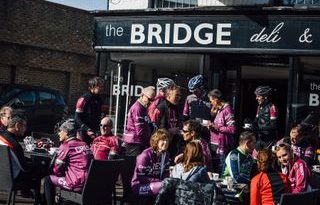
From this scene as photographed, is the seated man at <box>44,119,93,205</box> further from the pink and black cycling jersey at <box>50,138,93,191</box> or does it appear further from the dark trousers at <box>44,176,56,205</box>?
the dark trousers at <box>44,176,56,205</box>

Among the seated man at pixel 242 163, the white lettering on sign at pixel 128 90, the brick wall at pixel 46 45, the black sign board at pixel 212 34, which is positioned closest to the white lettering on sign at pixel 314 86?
the black sign board at pixel 212 34

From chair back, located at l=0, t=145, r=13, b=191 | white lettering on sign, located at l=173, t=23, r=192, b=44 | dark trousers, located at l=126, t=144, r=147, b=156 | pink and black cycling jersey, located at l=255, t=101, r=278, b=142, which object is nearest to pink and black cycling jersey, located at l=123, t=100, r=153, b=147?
dark trousers, located at l=126, t=144, r=147, b=156

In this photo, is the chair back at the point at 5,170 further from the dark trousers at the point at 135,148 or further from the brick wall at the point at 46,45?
the brick wall at the point at 46,45

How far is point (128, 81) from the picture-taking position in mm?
12141

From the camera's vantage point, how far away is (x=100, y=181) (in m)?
6.21

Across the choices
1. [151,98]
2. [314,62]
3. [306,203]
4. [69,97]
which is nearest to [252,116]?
[314,62]

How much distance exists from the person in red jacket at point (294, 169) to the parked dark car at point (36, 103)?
1237cm

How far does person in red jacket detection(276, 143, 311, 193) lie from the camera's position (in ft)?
19.9

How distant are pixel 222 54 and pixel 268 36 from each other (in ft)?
3.16

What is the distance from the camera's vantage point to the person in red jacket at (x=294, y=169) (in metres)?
6.07

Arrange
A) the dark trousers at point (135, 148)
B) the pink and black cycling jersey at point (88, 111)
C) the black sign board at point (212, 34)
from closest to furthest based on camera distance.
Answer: the dark trousers at point (135, 148)
the pink and black cycling jersey at point (88, 111)
the black sign board at point (212, 34)

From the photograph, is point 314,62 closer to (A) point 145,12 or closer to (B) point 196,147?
(A) point 145,12

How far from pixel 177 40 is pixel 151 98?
3609 mm

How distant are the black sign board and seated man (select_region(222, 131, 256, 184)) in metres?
4.23
